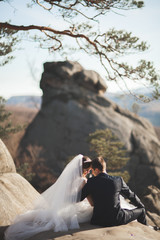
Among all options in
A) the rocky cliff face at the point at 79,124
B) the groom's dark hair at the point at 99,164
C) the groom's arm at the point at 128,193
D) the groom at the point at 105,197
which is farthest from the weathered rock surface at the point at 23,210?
the rocky cliff face at the point at 79,124

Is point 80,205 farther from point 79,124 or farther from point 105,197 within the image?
point 79,124

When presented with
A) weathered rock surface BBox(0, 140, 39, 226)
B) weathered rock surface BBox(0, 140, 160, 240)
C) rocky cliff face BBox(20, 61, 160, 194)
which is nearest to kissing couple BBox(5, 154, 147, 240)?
weathered rock surface BBox(0, 140, 160, 240)

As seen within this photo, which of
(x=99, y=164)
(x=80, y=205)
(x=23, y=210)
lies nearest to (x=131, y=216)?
(x=80, y=205)

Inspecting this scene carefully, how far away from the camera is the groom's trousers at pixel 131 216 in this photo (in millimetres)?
4352

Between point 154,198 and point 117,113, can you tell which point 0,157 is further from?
point 117,113

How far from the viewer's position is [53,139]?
50.9 feet

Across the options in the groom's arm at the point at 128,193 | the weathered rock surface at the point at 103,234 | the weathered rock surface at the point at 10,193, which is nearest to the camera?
the weathered rock surface at the point at 103,234

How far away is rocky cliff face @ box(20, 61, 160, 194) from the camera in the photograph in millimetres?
14648

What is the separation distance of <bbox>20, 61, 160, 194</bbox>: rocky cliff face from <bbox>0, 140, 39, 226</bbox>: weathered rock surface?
785 cm

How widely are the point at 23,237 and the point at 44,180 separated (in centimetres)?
968

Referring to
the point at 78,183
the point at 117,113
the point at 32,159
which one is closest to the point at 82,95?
the point at 117,113

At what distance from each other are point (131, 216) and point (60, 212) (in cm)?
118

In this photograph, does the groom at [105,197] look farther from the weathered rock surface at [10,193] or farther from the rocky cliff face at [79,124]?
the rocky cliff face at [79,124]

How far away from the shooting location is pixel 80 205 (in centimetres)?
458
